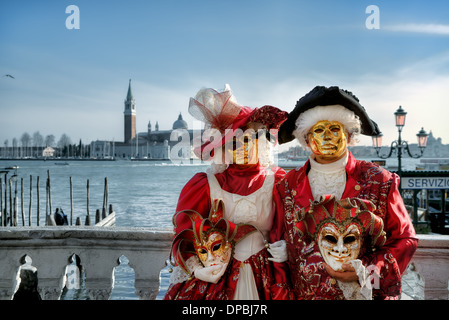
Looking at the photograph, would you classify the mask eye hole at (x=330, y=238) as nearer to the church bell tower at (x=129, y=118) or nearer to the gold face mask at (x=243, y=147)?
the gold face mask at (x=243, y=147)

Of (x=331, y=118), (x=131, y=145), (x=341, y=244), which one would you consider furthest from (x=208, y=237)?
(x=131, y=145)

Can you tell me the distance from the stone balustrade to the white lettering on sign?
235 inches

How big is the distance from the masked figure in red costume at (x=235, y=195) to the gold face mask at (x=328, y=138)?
240 millimetres

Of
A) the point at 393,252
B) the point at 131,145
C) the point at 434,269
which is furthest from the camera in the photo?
the point at 131,145

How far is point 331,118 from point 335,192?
16.6 inches

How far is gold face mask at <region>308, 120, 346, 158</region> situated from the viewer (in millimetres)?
2250

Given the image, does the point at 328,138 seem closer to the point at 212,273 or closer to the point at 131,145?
the point at 212,273

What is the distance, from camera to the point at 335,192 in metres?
2.28

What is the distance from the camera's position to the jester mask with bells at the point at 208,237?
7.43 ft

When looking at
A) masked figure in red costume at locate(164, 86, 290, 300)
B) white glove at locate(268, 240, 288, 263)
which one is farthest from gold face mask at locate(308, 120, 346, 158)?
white glove at locate(268, 240, 288, 263)
